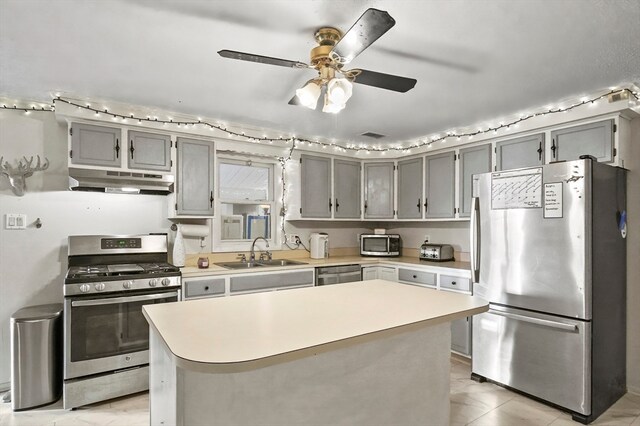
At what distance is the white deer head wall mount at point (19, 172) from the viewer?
286 cm

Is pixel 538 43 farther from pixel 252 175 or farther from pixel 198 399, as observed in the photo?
pixel 252 175

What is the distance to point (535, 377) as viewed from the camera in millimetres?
2707

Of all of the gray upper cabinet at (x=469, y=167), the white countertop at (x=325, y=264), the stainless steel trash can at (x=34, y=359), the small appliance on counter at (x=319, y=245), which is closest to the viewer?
the stainless steel trash can at (x=34, y=359)

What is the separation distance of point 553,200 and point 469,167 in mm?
1268

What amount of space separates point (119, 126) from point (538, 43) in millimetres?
3127

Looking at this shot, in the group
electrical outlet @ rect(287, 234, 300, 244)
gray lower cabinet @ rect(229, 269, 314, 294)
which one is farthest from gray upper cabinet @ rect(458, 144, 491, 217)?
electrical outlet @ rect(287, 234, 300, 244)

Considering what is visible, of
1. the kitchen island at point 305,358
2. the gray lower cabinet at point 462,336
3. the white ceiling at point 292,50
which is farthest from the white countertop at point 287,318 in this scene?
the gray lower cabinet at point 462,336

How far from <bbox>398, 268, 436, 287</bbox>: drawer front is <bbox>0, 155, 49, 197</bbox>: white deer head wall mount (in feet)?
11.5

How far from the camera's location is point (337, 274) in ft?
12.9

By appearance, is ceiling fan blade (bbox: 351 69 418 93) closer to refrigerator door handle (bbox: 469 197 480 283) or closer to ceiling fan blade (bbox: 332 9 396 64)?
ceiling fan blade (bbox: 332 9 396 64)

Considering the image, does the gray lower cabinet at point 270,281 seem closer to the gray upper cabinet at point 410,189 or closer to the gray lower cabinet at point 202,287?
the gray lower cabinet at point 202,287

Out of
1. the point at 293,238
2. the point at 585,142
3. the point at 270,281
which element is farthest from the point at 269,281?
the point at 585,142

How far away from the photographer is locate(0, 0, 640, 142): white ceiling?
175 centimetres

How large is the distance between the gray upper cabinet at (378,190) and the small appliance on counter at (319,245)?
2.14ft
